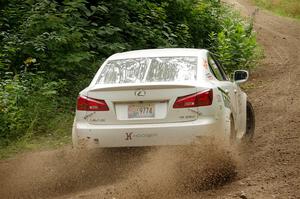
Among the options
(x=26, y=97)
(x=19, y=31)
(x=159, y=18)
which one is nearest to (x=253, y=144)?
(x=26, y=97)

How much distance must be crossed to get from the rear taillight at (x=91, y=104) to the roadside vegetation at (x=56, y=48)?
2449 mm

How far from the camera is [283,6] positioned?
135 ft

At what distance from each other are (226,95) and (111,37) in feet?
22.8

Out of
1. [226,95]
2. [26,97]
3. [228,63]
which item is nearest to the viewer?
[226,95]

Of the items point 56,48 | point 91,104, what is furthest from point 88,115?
point 56,48

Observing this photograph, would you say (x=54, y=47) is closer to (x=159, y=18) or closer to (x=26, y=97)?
(x=26, y=97)

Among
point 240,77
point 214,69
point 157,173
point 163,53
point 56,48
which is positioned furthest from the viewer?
point 56,48

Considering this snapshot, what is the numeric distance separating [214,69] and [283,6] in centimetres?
3524

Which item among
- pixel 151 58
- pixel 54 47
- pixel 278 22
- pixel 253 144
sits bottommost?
pixel 278 22

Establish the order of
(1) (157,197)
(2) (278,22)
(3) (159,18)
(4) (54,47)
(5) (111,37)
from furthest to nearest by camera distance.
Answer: (2) (278,22) → (3) (159,18) → (5) (111,37) → (4) (54,47) → (1) (157,197)

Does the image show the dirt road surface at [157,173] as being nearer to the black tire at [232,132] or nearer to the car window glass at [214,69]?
the black tire at [232,132]

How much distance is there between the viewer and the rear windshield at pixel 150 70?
22.2 ft

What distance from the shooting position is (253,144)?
8883 millimetres

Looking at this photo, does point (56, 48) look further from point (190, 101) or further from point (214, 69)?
point (190, 101)
